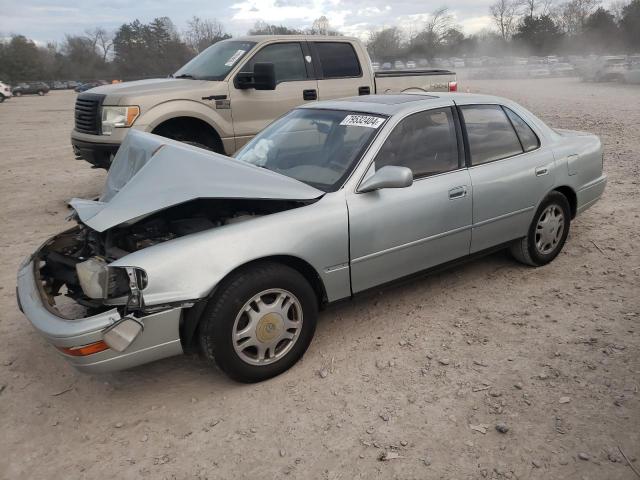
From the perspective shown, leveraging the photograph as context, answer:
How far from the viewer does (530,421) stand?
264 cm

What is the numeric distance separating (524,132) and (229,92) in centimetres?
373

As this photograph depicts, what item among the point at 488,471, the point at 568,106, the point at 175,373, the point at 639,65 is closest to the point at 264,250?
the point at 175,373

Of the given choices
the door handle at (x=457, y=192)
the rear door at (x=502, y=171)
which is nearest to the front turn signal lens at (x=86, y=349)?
the door handle at (x=457, y=192)

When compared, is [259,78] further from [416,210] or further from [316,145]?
[416,210]

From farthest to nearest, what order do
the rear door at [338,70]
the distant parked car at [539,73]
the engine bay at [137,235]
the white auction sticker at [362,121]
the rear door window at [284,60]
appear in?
the distant parked car at [539,73]
the rear door at [338,70]
the rear door window at [284,60]
the white auction sticker at [362,121]
the engine bay at [137,235]

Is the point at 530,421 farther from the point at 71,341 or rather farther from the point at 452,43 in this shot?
the point at 452,43

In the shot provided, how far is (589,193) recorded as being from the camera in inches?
186

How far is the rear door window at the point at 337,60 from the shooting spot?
23.4 ft

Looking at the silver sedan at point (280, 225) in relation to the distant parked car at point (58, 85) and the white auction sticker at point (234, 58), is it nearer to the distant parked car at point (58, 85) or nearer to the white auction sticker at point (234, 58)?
the white auction sticker at point (234, 58)

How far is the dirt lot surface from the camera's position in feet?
8.02

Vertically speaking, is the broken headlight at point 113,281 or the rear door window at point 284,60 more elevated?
the rear door window at point 284,60

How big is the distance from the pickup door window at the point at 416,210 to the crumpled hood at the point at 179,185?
426 mm

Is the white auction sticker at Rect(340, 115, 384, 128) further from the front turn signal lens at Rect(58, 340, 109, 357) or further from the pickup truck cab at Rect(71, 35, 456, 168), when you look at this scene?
the pickup truck cab at Rect(71, 35, 456, 168)

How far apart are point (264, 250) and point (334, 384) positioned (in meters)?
0.92
